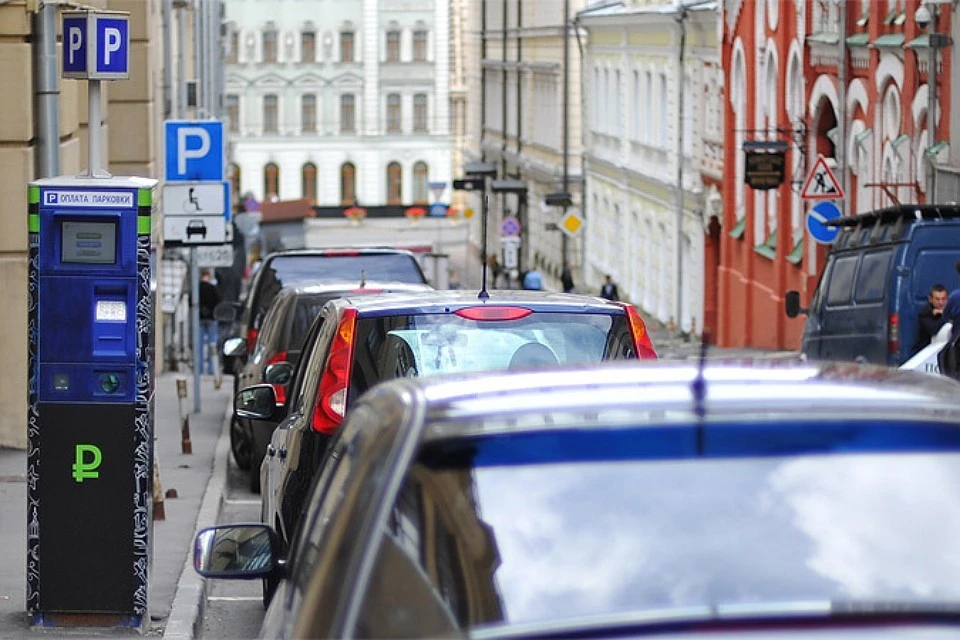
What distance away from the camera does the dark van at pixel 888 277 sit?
60.3ft

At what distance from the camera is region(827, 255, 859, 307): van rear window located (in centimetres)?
1995

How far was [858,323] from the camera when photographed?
64.1 ft

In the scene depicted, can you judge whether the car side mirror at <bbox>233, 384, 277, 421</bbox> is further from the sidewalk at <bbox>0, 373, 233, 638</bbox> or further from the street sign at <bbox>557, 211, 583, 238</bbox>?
the street sign at <bbox>557, 211, 583, 238</bbox>

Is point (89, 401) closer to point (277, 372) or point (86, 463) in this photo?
point (86, 463)

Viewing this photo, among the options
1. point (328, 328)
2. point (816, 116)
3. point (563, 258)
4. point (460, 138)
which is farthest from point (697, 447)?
point (460, 138)

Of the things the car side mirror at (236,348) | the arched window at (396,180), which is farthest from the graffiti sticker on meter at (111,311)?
the arched window at (396,180)

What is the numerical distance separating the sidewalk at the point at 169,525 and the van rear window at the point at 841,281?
6.00 metres

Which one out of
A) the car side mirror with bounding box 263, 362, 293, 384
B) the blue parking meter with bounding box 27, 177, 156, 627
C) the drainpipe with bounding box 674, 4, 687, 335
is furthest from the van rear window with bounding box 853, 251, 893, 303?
the drainpipe with bounding box 674, 4, 687, 335

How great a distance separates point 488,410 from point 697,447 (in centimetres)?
39

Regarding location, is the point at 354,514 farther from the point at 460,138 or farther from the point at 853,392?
the point at 460,138

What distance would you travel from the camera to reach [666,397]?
12.5 feet

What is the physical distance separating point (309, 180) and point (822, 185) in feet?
244

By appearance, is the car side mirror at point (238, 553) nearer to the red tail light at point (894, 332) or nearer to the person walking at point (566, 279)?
the red tail light at point (894, 332)

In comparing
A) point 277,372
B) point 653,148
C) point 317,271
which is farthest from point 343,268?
point 653,148
